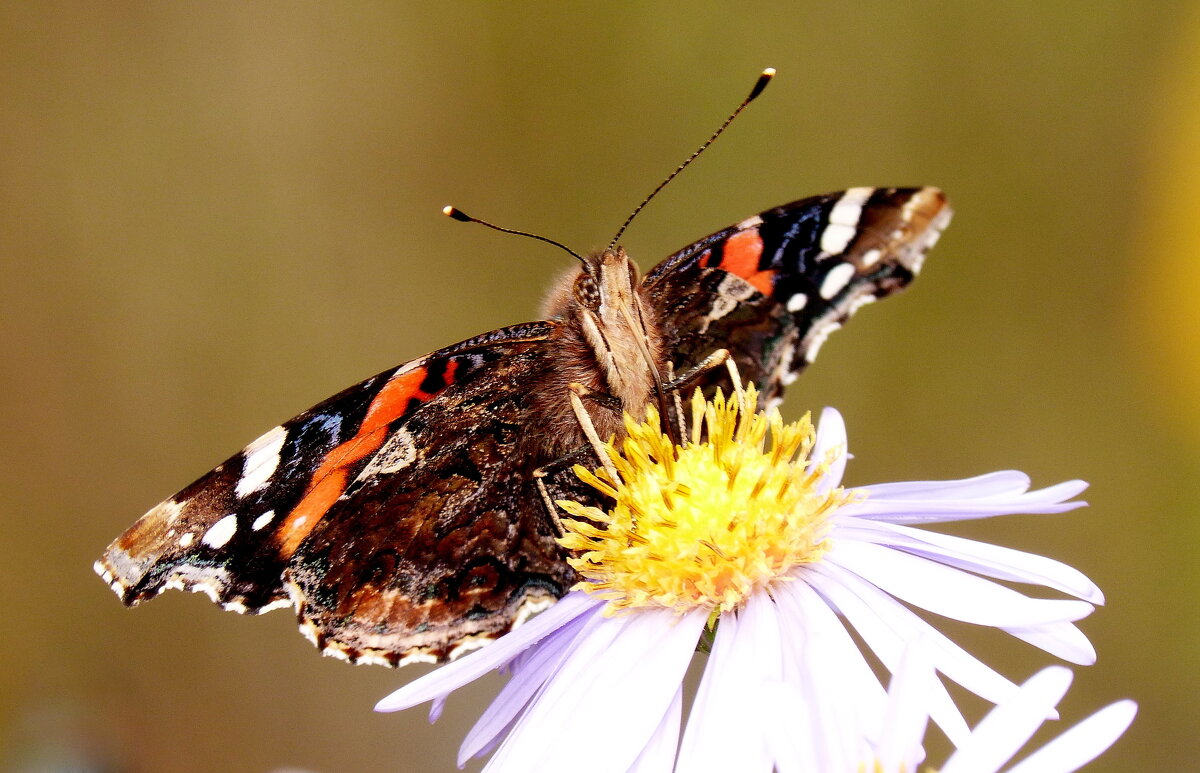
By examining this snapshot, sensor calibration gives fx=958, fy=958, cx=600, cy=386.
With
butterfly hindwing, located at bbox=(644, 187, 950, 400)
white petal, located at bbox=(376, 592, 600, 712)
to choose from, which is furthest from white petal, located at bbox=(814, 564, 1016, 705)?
butterfly hindwing, located at bbox=(644, 187, 950, 400)

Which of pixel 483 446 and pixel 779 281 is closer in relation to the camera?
pixel 483 446

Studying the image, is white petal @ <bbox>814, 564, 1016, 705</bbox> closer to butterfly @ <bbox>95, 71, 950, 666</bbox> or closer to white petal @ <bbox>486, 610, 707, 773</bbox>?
white petal @ <bbox>486, 610, 707, 773</bbox>

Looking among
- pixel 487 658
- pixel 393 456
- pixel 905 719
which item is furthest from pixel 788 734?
pixel 393 456

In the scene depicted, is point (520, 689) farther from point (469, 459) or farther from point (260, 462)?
point (260, 462)

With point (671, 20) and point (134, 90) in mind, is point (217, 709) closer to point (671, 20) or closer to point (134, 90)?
point (134, 90)

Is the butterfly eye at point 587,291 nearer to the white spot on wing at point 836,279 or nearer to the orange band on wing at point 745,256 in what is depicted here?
the orange band on wing at point 745,256
